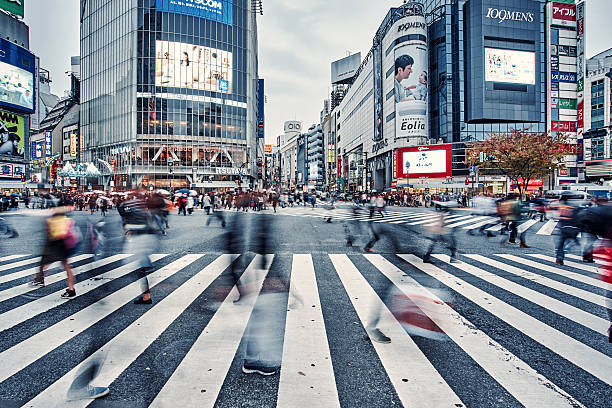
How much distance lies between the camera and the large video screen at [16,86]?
167ft

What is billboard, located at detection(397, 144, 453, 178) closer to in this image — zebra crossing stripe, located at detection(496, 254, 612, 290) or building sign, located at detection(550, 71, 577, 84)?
building sign, located at detection(550, 71, 577, 84)

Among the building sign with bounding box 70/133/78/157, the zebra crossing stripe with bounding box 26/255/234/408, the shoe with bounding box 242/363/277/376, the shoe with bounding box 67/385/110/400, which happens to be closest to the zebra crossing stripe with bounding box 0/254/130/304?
the zebra crossing stripe with bounding box 26/255/234/408

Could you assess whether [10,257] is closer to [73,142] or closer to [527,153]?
[527,153]

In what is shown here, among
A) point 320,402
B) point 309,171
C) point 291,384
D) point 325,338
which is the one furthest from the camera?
point 309,171

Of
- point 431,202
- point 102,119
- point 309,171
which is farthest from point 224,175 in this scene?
point 309,171

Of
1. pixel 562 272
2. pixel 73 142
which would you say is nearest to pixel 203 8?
pixel 73 142

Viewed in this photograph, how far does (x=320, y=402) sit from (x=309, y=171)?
153259 mm

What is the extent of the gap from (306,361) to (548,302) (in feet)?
14.9

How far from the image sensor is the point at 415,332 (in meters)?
4.66

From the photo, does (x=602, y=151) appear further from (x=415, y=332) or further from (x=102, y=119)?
(x=102, y=119)

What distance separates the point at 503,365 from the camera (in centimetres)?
378

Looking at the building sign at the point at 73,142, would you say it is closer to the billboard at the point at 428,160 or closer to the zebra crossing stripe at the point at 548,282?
the billboard at the point at 428,160

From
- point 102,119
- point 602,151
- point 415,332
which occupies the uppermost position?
point 102,119

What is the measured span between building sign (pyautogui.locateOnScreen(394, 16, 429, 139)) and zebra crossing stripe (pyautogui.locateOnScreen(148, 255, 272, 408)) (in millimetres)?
58904
